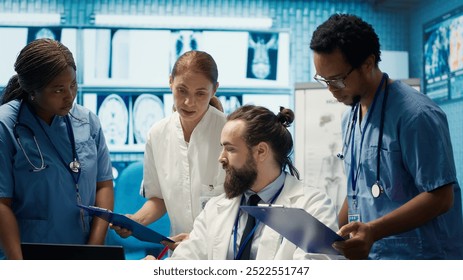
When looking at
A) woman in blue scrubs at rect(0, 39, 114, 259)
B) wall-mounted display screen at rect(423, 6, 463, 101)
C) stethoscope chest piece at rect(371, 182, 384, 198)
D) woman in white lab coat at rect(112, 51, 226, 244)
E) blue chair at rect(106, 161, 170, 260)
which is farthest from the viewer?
wall-mounted display screen at rect(423, 6, 463, 101)

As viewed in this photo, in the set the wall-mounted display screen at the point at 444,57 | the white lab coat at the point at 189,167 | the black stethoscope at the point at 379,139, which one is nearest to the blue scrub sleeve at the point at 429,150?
the black stethoscope at the point at 379,139

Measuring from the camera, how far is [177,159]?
2.14 m

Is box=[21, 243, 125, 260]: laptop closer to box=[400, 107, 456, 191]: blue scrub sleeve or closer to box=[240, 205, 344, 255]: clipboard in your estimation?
box=[240, 205, 344, 255]: clipboard

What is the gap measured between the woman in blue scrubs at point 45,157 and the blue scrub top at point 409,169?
2.86 ft

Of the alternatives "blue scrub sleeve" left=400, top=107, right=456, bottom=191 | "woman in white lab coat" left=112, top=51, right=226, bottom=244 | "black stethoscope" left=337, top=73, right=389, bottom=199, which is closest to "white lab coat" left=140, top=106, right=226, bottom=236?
"woman in white lab coat" left=112, top=51, right=226, bottom=244

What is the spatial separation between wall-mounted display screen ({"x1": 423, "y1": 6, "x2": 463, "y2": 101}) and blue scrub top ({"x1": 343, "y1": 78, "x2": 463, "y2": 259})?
→ 196cm

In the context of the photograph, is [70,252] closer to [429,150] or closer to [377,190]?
[377,190]

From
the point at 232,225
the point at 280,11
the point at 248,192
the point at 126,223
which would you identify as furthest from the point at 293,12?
the point at 126,223

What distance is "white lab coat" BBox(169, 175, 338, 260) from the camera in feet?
5.76

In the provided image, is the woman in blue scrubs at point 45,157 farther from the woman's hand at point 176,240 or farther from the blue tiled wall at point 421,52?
the blue tiled wall at point 421,52

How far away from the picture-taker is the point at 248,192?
189 centimetres
